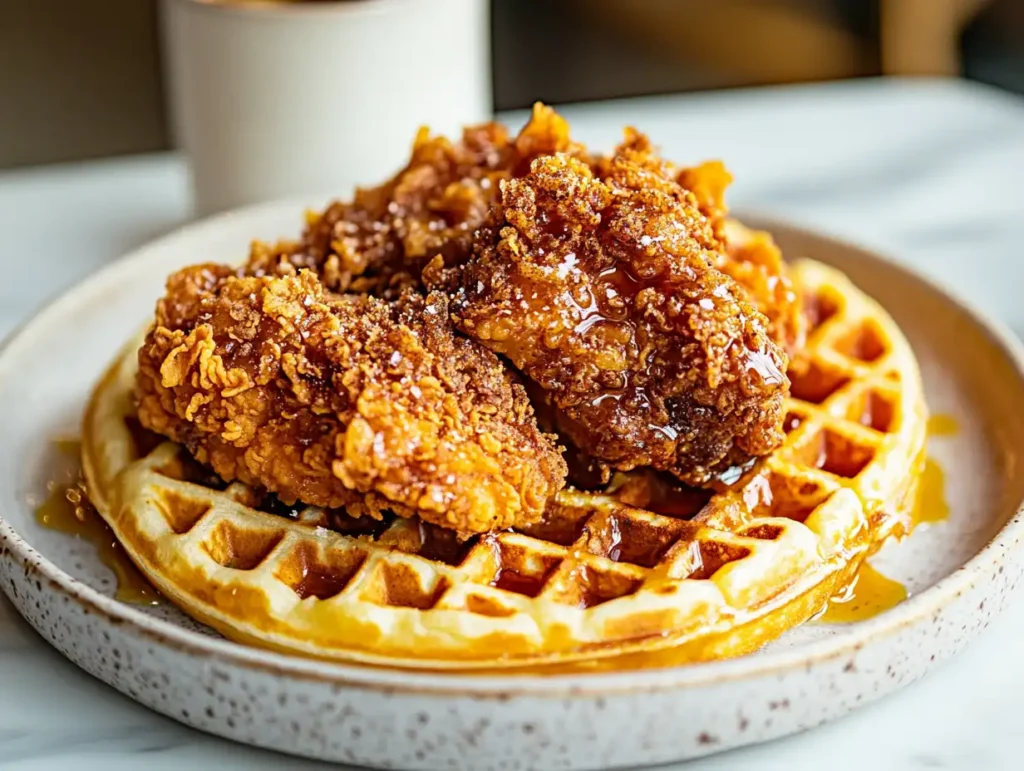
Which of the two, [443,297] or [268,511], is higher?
[443,297]

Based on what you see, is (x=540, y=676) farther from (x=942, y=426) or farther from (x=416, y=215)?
(x=942, y=426)

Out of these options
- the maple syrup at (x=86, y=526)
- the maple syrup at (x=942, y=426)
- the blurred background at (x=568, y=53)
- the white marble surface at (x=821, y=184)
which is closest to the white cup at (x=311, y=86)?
the white marble surface at (x=821, y=184)

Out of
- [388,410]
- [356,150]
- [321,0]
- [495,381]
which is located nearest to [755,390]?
[495,381]

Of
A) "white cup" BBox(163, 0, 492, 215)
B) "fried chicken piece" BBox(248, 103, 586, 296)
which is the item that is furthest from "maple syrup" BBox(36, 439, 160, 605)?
"white cup" BBox(163, 0, 492, 215)

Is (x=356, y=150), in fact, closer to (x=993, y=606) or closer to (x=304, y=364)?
(x=304, y=364)

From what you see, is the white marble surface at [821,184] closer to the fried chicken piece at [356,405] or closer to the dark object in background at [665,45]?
the fried chicken piece at [356,405]

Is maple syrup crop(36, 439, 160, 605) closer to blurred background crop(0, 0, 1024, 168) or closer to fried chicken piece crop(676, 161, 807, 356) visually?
fried chicken piece crop(676, 161, 807, 356)
